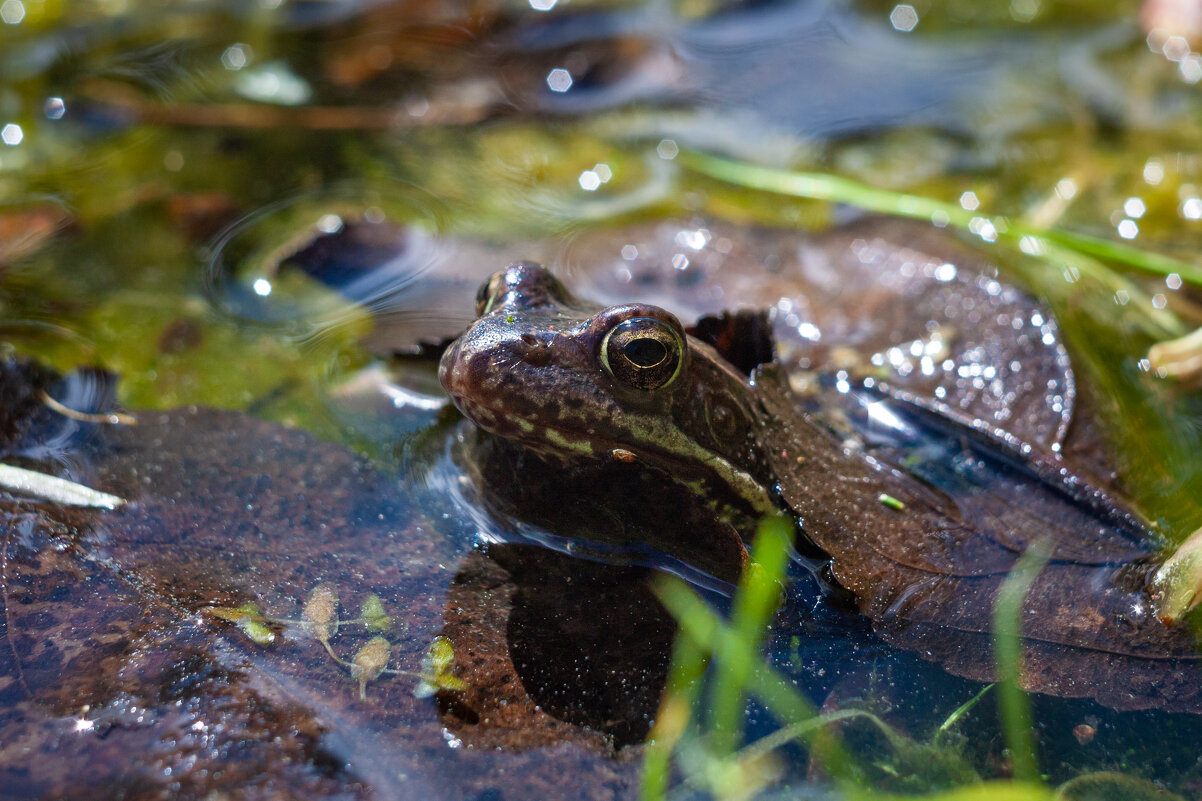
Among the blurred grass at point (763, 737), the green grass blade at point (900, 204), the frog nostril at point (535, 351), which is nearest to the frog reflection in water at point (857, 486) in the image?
the frog nostril at point (535, 351)

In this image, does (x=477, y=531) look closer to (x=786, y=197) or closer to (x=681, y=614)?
(x=681, y=614)

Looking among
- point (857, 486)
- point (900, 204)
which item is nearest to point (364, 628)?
point (857, 486)

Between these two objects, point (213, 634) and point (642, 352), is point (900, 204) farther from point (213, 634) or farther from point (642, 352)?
point (213, 634)

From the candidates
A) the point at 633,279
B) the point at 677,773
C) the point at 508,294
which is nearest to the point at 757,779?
the point at 677,773

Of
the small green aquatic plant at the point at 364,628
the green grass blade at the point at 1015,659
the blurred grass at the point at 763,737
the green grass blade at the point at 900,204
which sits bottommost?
the green grass blade at the point at 1015,659

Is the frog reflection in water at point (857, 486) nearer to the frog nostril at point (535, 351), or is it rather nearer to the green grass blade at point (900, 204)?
the frog nostril at point (535, 351)

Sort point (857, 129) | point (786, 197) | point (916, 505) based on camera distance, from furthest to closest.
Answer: point (857, 129) < point (786, 197) < point (916, 505)

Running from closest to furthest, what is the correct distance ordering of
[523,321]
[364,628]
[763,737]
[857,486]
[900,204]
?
[763,737] < [364,628] < [523,321] < [857,486] < [900,204]
